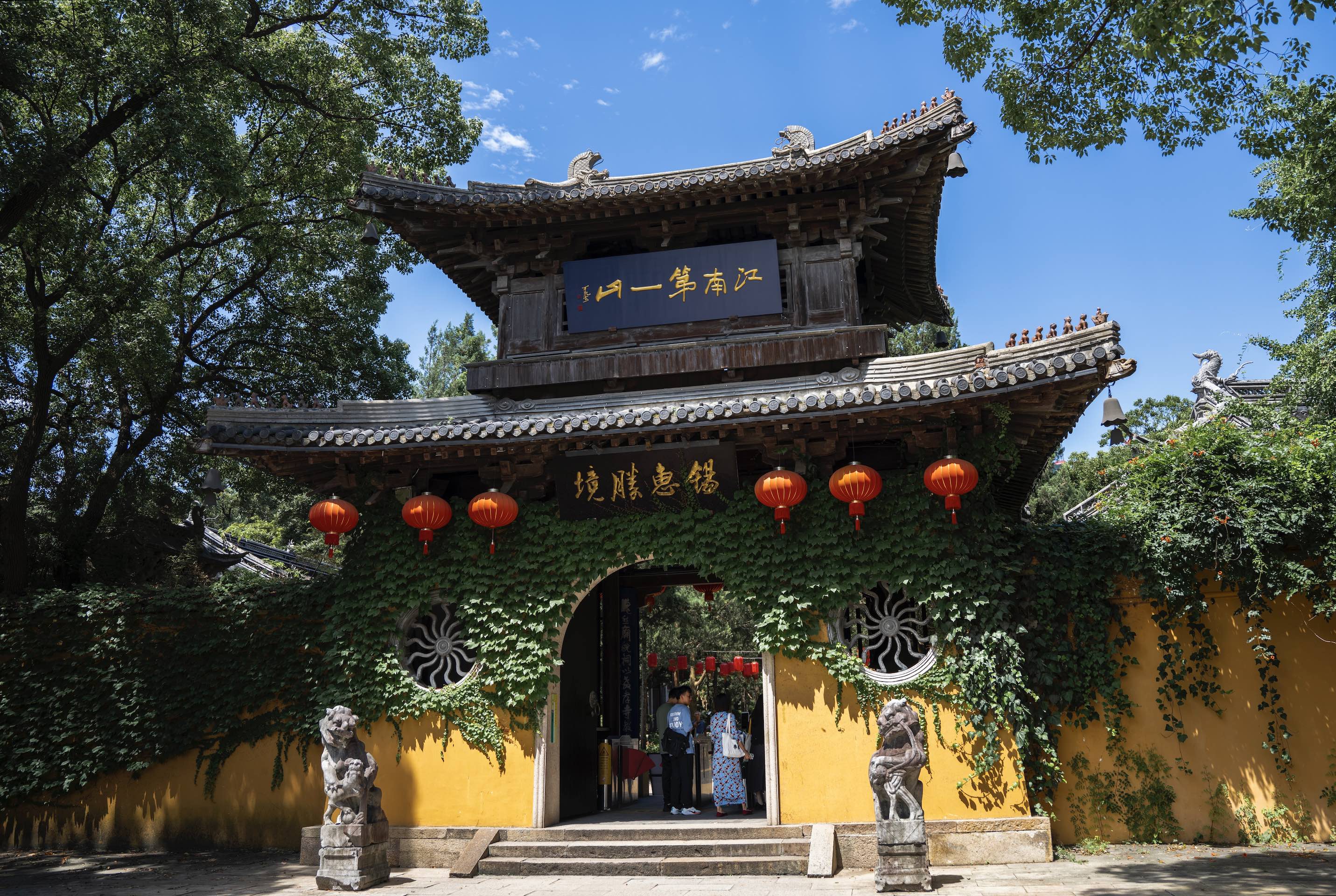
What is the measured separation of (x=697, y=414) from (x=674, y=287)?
2.37 meters

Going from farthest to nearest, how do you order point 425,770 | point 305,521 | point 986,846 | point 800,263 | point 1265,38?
point 305,521 < point 800,263 < point 425,770 < point 986,846 < point 1265,38

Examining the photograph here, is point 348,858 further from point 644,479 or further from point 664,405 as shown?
point 664,405

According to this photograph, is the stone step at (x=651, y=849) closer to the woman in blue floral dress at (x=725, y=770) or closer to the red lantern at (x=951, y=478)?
the woman in blue floral dress at (x=725, y=770)

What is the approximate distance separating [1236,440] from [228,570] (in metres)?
13.5

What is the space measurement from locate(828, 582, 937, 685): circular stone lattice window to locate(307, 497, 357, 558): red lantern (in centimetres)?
441

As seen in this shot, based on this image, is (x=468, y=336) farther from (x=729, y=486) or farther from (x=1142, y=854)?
(x=1142, y=854)

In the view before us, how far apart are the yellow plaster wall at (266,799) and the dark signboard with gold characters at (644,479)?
6.89ft

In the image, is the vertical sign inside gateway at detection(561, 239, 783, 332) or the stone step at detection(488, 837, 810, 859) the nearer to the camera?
the stone step at detection(488, 837, 810, 859)

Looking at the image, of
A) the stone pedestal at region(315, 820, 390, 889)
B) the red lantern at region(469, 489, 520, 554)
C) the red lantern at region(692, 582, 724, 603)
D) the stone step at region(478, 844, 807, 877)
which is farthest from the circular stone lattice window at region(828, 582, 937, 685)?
A: the stone pedestal at region(315, 820, 390, 889)

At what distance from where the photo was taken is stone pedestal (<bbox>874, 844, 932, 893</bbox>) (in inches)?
245

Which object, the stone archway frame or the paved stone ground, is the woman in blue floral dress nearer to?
the stone archway frame

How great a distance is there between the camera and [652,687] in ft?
48.2

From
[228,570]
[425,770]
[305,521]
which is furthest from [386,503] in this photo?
[305,521]

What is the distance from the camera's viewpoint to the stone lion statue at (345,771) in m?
6.90
